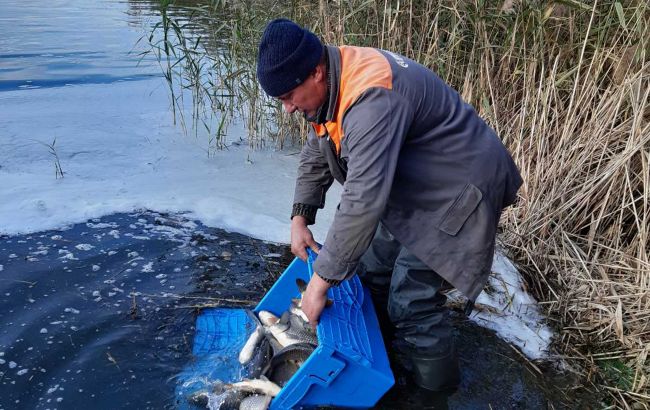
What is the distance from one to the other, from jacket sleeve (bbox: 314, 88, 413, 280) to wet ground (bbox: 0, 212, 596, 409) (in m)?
0.91

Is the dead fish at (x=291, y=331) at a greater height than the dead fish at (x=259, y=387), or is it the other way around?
the dead fish at (x=291, y=331)

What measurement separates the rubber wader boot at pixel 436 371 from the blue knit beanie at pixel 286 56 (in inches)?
49.7

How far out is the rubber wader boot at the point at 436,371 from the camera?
2.33 metres

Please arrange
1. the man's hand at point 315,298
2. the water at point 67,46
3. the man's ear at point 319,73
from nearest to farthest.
→ the man's ear at point 319,73
the man's hand at point 315,298
the water at point 67,46

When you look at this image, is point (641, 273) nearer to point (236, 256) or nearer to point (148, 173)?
point (236, 256)

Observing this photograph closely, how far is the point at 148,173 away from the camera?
14.4 feet

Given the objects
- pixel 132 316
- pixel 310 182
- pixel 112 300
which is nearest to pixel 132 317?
pixel 132 316

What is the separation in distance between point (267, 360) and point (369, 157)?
1.05 m

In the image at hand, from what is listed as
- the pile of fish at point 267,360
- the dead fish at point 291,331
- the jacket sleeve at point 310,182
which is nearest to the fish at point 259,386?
the pile of fish at point 267,360

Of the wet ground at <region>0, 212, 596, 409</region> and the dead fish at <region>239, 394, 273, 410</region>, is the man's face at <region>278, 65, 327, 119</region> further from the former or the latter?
the wet ground at <region>0, 212, 596, 409</region>

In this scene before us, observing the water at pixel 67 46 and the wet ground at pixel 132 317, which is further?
the water at pixel 67 46

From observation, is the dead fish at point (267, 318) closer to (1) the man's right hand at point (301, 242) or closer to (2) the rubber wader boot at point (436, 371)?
(1) the man's right hand at point (301, 242)

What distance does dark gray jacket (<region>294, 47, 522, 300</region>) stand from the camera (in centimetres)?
178

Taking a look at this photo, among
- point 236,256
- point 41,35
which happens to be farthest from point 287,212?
point 41,35
